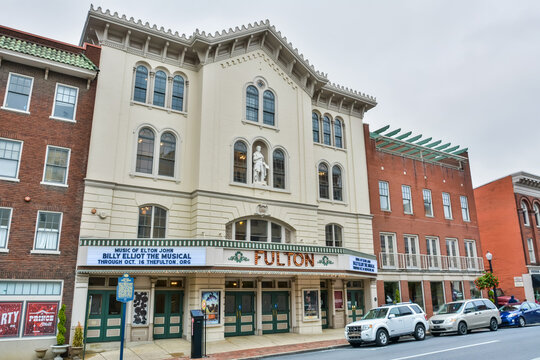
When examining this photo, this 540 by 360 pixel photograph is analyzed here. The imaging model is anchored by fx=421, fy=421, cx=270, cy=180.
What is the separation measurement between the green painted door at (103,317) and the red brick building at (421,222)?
16.5 metres

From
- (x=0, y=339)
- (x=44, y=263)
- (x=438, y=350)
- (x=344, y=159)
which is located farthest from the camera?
(x=344, y=159)

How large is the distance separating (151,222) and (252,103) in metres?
9.14

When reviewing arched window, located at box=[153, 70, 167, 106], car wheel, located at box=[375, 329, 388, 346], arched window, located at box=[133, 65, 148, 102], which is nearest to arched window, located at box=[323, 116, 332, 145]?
arched window, located at box=[153, 70, 167, 106]

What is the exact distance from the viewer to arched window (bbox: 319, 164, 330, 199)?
89.1 ft

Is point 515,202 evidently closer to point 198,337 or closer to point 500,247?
point 500,247

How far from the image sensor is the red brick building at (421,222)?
29.2 m

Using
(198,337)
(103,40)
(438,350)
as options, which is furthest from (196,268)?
(103,40)

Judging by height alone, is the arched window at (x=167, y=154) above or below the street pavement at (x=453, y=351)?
above

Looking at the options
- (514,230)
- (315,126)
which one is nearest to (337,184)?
(315,126)

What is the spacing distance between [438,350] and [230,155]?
1354 cm

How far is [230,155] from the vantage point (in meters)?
22.9

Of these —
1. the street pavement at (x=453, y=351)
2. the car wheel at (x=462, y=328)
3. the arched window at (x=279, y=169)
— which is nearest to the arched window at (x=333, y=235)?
the arched window at (x=279, y=169)

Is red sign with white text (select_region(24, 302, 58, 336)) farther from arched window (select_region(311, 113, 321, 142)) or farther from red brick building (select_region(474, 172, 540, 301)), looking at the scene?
red brick building (select_region(474, 172, 540, 301))

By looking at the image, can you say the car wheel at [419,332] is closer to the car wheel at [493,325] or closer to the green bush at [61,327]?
the car wheel at [493,325]
